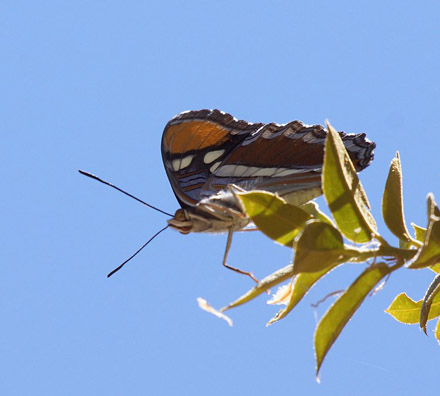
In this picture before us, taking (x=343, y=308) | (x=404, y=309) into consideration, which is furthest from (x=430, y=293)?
(x=404, y=309)

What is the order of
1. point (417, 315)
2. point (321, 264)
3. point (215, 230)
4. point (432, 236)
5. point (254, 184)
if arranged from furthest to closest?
point (254, 184)
point (215, 230)
point (417, 315)
point (432, 236)
point (321, 264)

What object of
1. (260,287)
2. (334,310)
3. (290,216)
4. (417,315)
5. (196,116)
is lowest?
(417,315)

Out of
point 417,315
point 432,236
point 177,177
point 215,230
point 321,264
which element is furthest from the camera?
point 177,177

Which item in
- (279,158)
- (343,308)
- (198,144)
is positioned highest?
(198,144)

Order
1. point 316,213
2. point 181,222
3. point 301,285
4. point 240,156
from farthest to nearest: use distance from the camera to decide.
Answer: point 240,156 < point 181,222 < point 316,213 < point 301,285

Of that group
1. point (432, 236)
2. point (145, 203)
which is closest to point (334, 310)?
point (432, 236)

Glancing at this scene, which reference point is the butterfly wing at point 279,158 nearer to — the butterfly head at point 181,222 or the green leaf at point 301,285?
the butterfly head at point 181,222

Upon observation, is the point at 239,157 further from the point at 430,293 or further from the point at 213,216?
the point at 430,293

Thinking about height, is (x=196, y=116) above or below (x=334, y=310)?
above

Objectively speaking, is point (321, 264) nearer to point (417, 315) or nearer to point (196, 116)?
point (417, 315)
